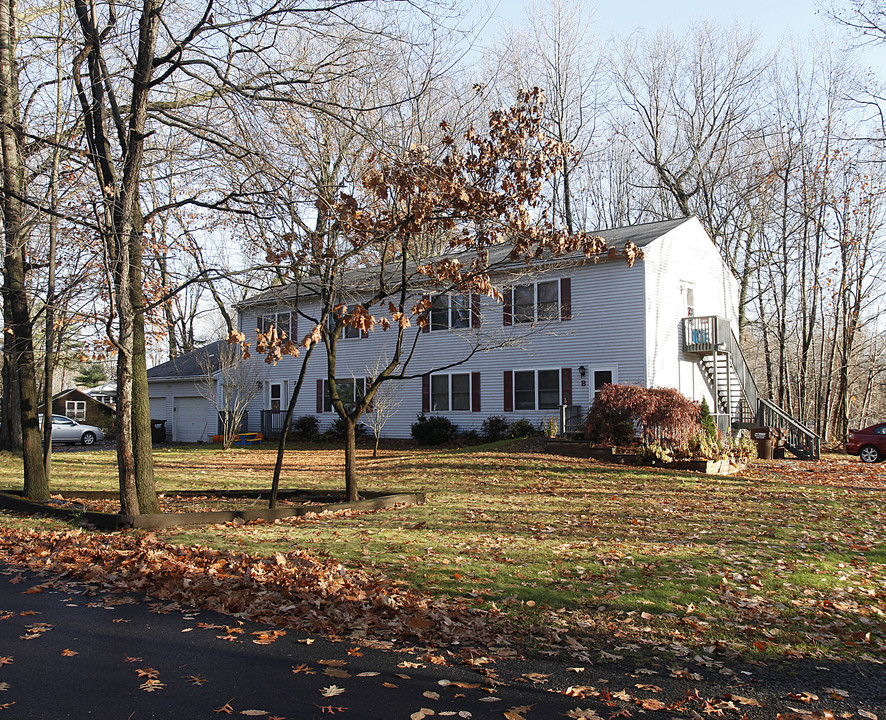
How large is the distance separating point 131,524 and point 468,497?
18.8 ft

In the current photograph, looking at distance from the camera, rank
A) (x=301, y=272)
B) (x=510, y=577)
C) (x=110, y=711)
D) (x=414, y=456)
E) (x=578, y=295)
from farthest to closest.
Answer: (x=578, y=295) < (x=414, y=456) < (x=301, y=272) < (x=510, y=577) < (x=110, y=711)

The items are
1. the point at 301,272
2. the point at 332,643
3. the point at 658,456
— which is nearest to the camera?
the point at 332,643

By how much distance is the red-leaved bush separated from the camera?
16500mm

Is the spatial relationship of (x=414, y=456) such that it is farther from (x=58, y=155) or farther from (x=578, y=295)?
(x=58, y=155)

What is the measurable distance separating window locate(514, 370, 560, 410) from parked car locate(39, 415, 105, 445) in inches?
826

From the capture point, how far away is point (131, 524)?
8.78m

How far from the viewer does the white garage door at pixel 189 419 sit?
33.5 metres

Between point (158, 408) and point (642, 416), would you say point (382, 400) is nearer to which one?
point (642, 416)

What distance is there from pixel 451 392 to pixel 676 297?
8.23 m

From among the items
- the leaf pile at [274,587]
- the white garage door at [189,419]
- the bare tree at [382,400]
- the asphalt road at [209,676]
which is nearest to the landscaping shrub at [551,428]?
the bare tree at [382,400]

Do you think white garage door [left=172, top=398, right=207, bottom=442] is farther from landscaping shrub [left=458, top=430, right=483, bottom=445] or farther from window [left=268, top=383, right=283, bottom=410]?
landscaping shrub [left=458, top=430, right=483, bottom=445]

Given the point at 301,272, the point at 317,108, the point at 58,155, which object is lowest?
the point at 301,272

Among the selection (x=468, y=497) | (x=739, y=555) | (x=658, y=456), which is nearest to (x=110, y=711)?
(x=739, y=555)

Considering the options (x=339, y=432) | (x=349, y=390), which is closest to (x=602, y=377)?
(x=349, y=390)
